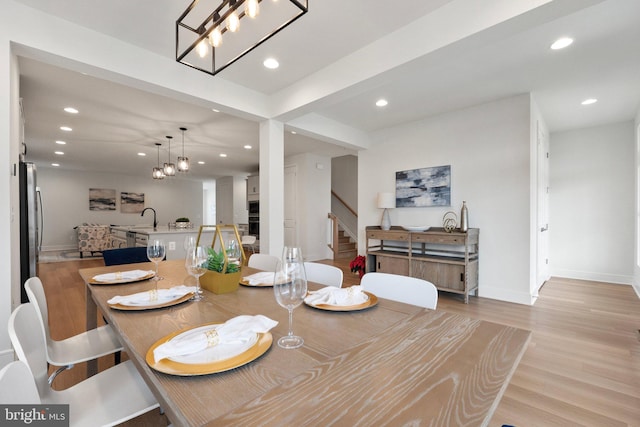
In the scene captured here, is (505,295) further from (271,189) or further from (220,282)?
(220,282)

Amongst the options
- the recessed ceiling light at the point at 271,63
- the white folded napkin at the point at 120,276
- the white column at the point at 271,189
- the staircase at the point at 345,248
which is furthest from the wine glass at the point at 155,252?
the staircase at the point at 345,248

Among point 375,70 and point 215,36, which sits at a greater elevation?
point 375,70

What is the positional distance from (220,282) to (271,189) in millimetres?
2315

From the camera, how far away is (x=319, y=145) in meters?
5.84

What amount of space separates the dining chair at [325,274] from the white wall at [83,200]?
1019 centimetres

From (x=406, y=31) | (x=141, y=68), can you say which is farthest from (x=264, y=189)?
(x=406, y=31)

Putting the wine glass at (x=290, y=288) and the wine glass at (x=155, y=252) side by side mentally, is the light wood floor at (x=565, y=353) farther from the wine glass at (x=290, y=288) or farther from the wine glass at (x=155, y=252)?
the wine glass at (x=290, y=288)

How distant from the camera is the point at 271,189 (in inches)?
141

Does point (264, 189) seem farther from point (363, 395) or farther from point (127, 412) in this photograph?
point (363, 395)

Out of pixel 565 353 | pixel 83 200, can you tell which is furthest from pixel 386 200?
pixel 83 200

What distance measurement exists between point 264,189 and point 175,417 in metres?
3.18

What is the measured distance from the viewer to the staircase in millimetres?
7012

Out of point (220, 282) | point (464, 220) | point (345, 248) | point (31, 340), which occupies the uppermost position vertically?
point (464, 220)

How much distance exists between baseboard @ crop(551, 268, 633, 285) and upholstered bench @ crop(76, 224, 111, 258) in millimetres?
10097
